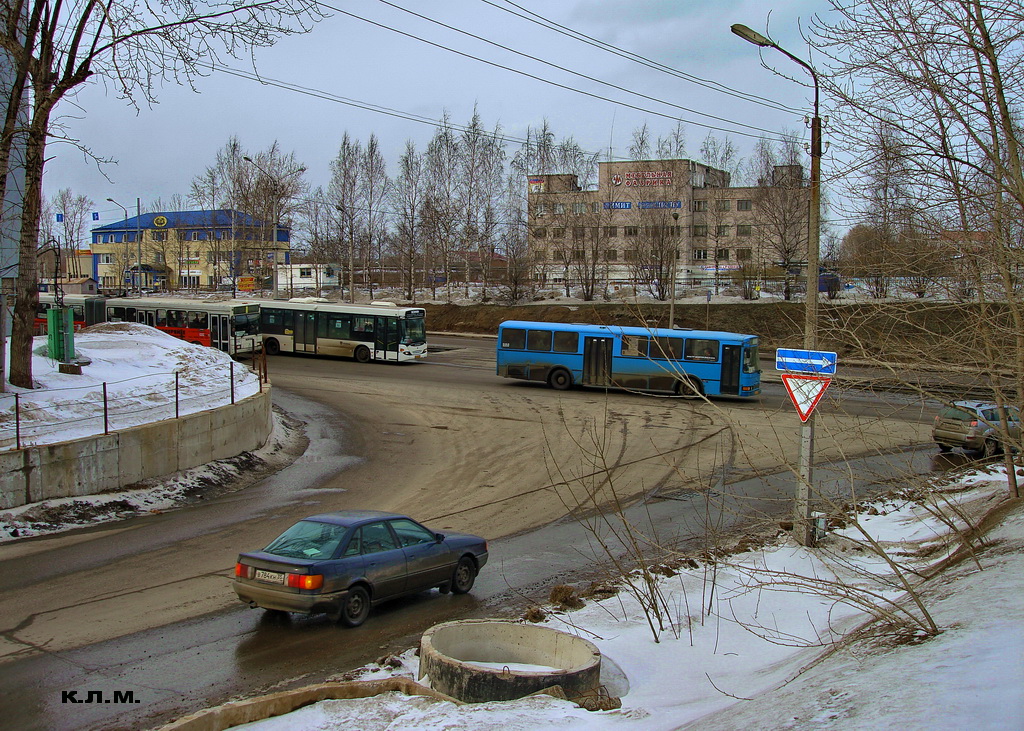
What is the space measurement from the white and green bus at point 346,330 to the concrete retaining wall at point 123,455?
18123 mm

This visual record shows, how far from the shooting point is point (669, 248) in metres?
58.0

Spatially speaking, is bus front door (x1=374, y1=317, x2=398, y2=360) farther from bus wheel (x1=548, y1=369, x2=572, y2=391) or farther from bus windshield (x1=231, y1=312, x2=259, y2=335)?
bus wheel (x1=548, y1=369, x2=572, y2=391)

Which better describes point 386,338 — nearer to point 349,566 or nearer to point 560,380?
point 560,380

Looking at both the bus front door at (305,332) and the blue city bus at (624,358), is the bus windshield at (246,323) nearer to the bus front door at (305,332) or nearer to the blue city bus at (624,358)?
the bus front door at (305,332)

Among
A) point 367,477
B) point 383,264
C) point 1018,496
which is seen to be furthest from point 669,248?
point 1018,496

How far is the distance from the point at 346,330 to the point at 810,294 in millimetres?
29024

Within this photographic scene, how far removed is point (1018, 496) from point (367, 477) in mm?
12504

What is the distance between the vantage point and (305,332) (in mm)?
38750

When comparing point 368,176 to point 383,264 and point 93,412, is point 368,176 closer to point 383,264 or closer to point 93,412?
point 383,264

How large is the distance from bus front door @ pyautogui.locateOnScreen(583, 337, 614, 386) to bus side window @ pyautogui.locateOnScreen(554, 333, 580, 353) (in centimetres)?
35

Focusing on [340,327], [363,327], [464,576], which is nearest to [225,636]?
[464,576]

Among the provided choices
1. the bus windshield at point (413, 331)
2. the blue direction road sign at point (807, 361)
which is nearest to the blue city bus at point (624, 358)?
the bus windshield at point (413, 331)

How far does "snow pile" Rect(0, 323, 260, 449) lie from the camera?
48.5 feet

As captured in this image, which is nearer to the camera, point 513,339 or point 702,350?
point 702,350
